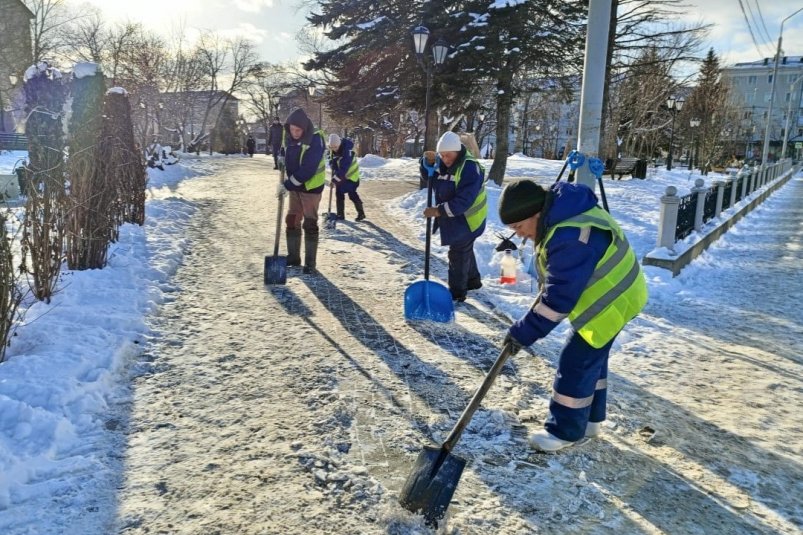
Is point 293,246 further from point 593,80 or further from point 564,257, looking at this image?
point 564,257

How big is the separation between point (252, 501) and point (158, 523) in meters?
0.40

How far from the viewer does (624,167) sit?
22.9 meters

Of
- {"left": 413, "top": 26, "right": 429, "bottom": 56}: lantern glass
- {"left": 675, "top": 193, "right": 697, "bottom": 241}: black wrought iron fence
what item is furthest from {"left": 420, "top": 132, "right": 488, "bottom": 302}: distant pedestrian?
A: {"left": 413, "top": 26, "right": 429, "bottom": 56}: lantern glass

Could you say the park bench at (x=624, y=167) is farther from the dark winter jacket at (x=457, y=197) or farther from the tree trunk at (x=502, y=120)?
the dark winter jacket at (x=457, y=197)

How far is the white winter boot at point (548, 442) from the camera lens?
3.04 meters

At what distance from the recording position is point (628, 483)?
2.84 m

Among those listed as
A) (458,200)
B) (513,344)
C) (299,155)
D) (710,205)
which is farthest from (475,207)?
(710,205)

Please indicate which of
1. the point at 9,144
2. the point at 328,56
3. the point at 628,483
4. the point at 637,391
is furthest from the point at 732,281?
the point at 9,144

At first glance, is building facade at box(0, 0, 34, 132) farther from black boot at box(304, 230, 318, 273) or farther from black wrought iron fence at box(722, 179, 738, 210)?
black wrought iron fence at box(722, 179, 738, 210)

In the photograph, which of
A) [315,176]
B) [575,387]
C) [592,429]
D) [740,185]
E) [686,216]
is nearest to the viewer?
[575,387]

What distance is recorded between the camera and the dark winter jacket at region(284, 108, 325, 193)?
6.17 metres

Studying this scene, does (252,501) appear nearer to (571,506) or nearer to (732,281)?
(571,506)

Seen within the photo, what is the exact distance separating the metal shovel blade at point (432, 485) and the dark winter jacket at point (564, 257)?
0.68 m

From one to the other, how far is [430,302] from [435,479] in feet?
8.68
